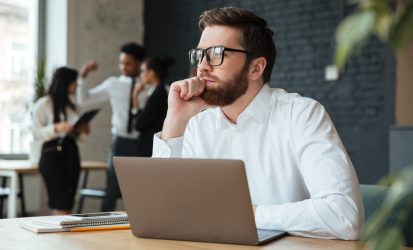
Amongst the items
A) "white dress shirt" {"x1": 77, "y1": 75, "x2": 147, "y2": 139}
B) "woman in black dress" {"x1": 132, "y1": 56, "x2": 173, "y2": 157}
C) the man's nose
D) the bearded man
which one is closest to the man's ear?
the bearded man

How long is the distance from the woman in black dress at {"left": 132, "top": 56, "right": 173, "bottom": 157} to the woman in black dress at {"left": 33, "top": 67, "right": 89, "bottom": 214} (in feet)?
1.39

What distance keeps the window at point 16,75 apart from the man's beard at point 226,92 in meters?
4.55

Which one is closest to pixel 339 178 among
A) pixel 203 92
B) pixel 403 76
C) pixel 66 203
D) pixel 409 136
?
pixel 203 92

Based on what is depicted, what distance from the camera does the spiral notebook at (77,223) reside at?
1.49 meters

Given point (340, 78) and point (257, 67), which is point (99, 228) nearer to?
point (257, 67)

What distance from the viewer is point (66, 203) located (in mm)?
4383

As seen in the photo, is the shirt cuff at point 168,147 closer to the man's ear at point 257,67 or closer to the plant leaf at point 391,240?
the man's ear at point 257,67

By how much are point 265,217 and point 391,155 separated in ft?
12.5

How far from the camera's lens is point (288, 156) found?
1.80 meters

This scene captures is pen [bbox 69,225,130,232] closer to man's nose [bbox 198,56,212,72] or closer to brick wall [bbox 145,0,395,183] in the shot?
man's nose [bbox 198,56,212,72]

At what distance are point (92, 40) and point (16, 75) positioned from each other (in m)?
0.91

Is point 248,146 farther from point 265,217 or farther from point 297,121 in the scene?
point 265,217

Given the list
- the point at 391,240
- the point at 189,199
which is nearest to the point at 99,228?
the point at 189,199

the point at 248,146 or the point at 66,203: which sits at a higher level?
the point at 248,146
